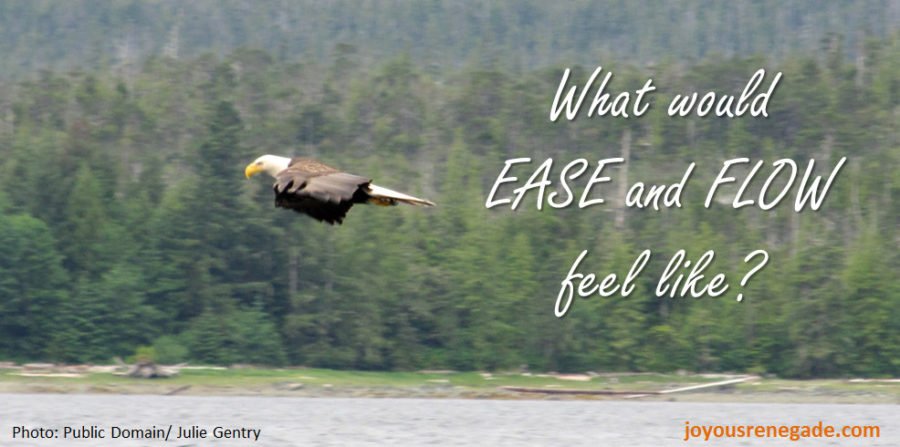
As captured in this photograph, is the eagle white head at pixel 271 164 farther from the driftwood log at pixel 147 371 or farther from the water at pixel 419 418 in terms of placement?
the driftwood log at pixel 147 371

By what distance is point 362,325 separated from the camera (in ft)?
280

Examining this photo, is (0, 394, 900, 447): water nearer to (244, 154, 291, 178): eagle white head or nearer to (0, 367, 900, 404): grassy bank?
(0, 367, 900, 404): grassy bank

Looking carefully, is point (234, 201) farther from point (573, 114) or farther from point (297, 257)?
point (573, 114)

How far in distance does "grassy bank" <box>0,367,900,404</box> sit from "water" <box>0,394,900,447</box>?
2.48m

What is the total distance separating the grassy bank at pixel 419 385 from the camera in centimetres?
7400

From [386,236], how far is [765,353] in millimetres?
21593

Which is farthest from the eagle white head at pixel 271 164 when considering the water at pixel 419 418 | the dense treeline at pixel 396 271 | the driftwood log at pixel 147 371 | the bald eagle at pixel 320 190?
the dense treeline at pixel 396 271

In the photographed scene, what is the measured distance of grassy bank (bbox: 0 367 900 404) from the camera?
74000 millimetres

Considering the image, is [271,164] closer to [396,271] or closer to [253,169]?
[253,169]

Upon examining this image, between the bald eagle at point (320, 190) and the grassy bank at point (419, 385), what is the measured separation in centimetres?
5930

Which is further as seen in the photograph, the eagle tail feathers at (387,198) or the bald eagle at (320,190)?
the eagle tail feathers at (387,198)

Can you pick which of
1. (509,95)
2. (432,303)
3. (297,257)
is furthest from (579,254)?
(509,95)

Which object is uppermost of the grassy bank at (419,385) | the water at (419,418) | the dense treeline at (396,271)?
the dense treeline at (396,271)

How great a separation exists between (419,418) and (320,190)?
137 feet
